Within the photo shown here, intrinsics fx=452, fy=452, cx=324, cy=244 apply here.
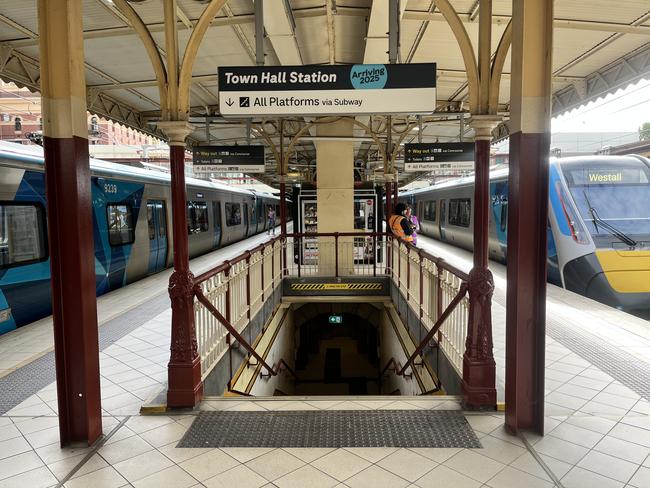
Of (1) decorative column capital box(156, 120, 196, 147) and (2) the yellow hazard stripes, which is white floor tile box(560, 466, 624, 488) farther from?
(2) the yellow hazard stripes

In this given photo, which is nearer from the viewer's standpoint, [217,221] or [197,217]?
[197,217]

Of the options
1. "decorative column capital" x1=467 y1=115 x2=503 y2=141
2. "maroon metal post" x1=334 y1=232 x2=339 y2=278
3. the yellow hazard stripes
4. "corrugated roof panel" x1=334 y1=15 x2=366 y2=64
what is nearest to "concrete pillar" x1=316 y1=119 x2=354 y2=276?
"maroon metal post" x1=334 y1=232 x2=339 y2=278

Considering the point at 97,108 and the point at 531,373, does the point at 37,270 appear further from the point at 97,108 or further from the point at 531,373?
the point at 531,373

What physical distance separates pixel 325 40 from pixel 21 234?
16.2ft

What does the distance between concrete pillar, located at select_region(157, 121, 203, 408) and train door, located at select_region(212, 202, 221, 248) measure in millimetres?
11469

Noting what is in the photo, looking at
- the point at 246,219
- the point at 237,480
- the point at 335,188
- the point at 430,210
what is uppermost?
the point at 335,188

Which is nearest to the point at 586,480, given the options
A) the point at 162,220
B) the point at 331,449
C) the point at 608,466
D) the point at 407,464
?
the point at 608,466

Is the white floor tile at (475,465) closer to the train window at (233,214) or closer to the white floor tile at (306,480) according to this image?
the white floor tile at (306,480)

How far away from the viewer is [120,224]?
343 inches

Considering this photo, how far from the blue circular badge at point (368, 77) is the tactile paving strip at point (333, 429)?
251 centimetres

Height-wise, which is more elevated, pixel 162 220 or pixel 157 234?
pixel 162 220

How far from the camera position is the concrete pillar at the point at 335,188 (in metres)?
10.0

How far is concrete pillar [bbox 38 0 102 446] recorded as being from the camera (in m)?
2.99

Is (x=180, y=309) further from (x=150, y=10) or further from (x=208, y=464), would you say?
(x=150, y=10)
